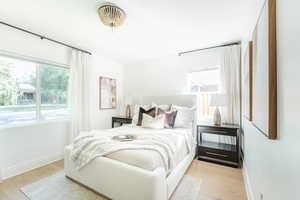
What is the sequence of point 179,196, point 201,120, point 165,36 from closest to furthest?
point 179,196 < point 165,36 < point 201,120

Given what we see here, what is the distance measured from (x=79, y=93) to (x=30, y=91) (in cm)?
84

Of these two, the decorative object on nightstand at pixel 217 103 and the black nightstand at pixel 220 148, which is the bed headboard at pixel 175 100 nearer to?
the decorative object on nightstand at pixel 217 103

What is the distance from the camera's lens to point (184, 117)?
2.88 meters

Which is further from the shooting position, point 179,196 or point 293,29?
point 179,196

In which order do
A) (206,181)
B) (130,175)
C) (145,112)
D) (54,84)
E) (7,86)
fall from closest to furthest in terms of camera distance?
1. (130,175)
2. (206,181)
3. (7,86)
4. (54,84)
5. (145,112)

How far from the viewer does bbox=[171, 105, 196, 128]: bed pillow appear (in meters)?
2.83

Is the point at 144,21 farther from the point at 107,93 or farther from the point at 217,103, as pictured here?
the point at 107,93

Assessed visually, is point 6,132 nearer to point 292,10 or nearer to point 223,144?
point 292,10

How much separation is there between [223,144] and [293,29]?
273 centimetres

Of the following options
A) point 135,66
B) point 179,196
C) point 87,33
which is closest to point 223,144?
point 179,196

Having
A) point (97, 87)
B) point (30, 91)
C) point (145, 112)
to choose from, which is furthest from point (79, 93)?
point (145, 112)

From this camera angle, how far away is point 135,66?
171 inches

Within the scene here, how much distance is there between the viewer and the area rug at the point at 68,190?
169cm

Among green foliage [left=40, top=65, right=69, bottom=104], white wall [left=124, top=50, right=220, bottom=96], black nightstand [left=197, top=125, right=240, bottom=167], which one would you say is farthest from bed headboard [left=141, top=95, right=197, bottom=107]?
green foliage [left=40, top=65, right=69, bottom=104]
